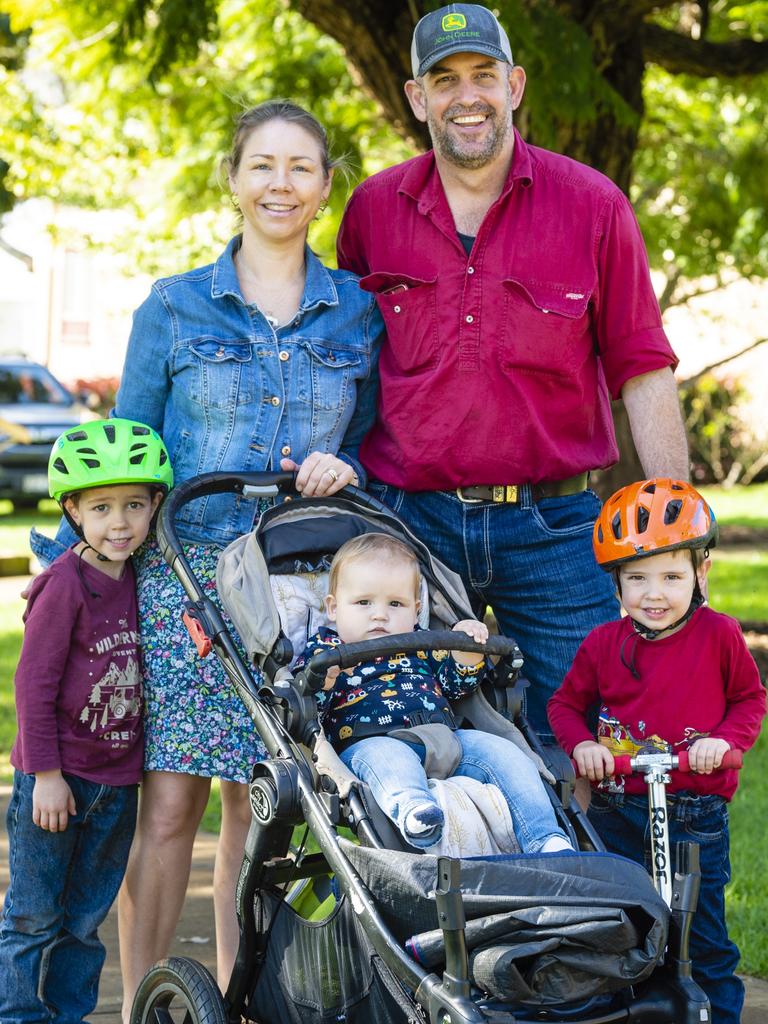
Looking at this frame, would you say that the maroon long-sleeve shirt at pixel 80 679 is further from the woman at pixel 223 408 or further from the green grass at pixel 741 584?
the green grass at pixel 741 584

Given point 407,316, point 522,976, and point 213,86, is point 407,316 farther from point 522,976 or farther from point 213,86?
point 213,86

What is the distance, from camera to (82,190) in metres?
18.3

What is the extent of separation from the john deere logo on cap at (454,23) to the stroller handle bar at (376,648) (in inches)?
69.3

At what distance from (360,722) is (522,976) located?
89 cm

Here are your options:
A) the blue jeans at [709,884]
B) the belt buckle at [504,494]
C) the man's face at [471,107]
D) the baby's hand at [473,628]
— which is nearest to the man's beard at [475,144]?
the man's face at [471,107]

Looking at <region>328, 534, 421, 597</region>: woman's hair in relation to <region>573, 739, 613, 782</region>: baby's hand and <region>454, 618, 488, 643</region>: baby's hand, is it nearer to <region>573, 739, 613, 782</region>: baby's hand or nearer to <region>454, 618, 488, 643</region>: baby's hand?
<region>454, 618, 488, 643</region>: baby's hand

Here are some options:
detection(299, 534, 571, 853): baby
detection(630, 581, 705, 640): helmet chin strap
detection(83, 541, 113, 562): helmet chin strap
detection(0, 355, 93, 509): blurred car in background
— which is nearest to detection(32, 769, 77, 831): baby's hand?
detection(83, 541, 113, 562): helmet chin strap

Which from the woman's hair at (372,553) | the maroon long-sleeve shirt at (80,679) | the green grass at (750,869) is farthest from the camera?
the green grass at (750,869)

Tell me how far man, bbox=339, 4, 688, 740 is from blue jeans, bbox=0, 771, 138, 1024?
1214 mm

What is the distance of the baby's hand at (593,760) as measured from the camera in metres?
3.57

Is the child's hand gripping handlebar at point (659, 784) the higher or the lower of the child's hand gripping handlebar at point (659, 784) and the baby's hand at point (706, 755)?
the lower

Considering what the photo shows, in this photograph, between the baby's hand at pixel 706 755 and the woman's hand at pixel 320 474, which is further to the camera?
the woman's hand at pixel 320 474

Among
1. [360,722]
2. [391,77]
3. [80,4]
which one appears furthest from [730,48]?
[360,722]

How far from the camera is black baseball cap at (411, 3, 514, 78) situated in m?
4.01
